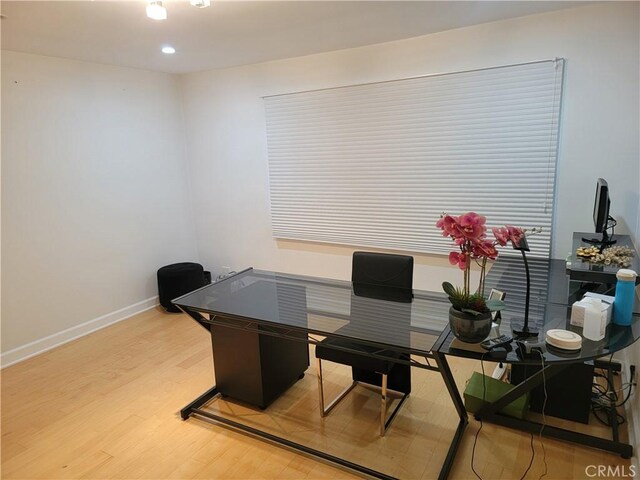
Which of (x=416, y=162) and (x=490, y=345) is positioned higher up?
(x=416, y=162)

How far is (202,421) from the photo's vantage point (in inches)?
104

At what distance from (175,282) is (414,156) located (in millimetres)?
2741

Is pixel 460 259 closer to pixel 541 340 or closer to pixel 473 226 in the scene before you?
pixel 473 226

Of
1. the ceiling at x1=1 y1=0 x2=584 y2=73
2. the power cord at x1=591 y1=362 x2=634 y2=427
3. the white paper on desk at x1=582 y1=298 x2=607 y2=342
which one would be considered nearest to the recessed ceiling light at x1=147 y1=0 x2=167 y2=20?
the ceiling at x1=1 y1=0 x2=584 y2=73

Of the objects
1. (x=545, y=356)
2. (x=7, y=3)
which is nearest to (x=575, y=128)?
(x=545, y=356)

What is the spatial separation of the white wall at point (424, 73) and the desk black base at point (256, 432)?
192cm

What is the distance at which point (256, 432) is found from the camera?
2.46 meters

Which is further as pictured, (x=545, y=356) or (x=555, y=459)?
(x=555, y=459)

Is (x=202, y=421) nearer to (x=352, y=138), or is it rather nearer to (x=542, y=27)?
(x=352, y=138)

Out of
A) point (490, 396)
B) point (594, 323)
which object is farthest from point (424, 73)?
point (490, 396)

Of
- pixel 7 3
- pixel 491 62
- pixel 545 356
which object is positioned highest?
pixel 7 3

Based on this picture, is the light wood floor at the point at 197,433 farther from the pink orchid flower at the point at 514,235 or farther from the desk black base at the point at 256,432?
the pink orchid flower at the point at 514,235

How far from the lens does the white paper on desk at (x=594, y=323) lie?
1804 millimetres

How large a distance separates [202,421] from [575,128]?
3268mm
